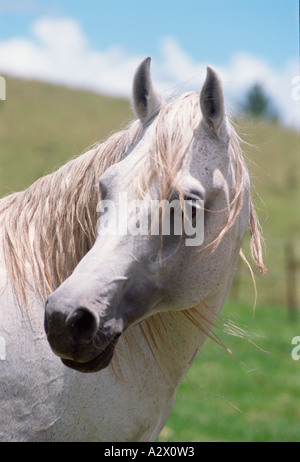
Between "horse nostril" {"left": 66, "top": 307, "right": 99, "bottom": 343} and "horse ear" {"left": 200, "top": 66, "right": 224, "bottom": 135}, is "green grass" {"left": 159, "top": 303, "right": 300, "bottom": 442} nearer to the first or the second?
"horse ear" {"left": 200, "top": 66, "right": 224, "bottom": 135}

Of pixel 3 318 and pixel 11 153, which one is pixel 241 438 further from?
pixel 11 153

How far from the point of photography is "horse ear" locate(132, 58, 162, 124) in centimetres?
240

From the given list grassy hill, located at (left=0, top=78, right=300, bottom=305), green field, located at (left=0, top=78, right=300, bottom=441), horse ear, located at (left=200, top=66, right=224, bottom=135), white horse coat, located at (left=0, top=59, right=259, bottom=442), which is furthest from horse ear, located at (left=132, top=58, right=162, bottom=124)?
grassy hill, located at (left=0, top=78, right=300, bottom=305)

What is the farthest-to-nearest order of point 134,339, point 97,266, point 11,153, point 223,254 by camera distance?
point 11,153 < point 134,339 < point 223,254 < point 97,266

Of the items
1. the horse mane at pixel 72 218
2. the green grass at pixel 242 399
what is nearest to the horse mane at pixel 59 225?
the horse mane at pixel 72 218

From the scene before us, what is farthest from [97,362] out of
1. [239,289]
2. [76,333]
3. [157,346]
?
[239,289]

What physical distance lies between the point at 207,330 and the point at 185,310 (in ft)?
0.56

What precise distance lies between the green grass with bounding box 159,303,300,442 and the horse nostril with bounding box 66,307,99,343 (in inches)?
109

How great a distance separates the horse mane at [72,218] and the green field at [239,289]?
0.35 metres

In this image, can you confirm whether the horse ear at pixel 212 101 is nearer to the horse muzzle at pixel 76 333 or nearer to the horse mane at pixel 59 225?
the horse mane at pixel 59 225

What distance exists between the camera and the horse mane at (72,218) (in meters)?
2.39

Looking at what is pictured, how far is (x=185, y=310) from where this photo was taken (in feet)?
8.17
